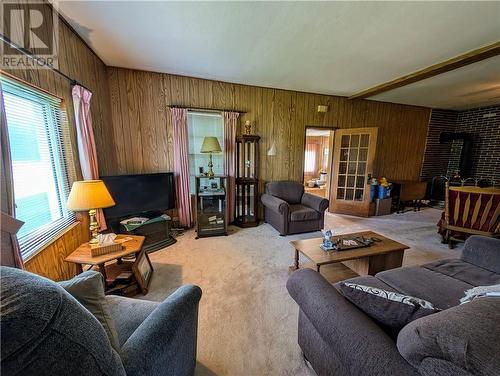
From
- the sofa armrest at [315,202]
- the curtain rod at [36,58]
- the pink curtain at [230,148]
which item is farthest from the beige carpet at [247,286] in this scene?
the curtain rod at [36,58]

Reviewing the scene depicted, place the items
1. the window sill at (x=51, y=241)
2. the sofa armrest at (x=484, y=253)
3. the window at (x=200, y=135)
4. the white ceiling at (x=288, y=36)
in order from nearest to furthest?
the window sill at (x=51, y=241)
the sofa armrest at (x=484, y=253)
the white ceiling at (x=288, y=36)
the window at (x=200, y=135)

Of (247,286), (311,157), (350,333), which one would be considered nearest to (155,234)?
(247,286)

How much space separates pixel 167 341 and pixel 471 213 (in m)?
3.86

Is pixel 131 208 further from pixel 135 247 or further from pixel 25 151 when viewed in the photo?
pixel 25 151

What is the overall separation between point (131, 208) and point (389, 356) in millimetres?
2891

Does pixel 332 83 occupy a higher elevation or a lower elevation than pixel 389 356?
higher

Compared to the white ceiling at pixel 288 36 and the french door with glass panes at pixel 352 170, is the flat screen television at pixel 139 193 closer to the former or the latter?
the white ceiling at pixel 288 36

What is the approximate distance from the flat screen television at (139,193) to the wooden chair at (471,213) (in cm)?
416

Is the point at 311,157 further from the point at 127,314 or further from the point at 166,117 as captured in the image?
the point at 127,314

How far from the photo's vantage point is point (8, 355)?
399 millimetres

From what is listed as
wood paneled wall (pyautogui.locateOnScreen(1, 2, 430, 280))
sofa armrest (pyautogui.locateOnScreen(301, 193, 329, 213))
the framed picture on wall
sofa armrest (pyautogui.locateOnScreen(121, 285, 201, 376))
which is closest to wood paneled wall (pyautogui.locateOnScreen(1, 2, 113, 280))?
wood paneled wall (pyautogui.locateOnScreen(1, 2, 430, 280))

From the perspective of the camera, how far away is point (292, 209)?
3.42 metres

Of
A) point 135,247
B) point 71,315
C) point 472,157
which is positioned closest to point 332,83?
point 135,247

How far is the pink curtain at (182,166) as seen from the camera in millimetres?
3254
